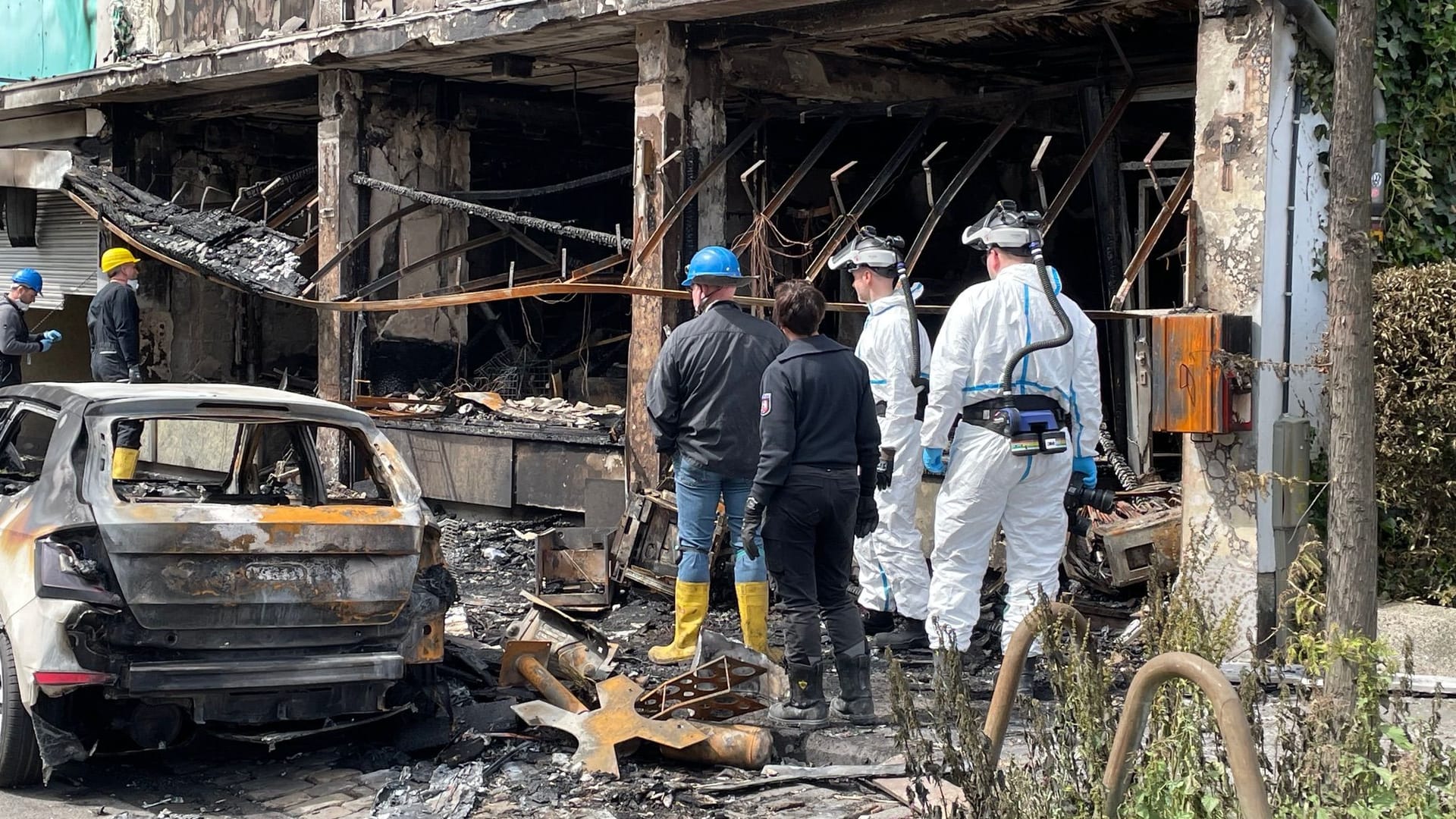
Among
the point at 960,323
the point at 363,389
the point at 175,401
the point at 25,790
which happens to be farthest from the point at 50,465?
the point at 363,389

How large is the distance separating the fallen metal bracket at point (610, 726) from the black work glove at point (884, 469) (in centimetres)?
154

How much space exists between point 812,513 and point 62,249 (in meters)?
12.1

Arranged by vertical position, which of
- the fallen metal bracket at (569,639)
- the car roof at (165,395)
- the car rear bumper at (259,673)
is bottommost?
the fallen metal bracket at (569,639)

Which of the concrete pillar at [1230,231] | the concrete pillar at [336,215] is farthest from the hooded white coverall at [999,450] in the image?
the concrete pillar at [336,215]

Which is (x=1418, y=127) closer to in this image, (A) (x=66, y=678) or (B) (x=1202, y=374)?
(B) (x=1202, y=374)

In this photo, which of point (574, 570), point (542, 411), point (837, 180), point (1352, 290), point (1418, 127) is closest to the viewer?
point (1352, 290)

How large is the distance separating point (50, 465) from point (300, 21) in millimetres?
7031

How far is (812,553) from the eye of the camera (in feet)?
20.3

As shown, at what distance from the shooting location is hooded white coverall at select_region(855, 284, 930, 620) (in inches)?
291

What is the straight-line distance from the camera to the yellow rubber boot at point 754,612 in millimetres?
7117

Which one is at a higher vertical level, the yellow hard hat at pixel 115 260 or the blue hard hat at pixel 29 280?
the yellow hard hat at pixel 115 260

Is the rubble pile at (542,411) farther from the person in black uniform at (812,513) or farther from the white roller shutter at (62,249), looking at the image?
the white roller shutter at (62,249)

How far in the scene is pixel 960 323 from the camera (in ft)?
20.9

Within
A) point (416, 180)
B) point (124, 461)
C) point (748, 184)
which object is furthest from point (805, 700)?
point (416, 180)
